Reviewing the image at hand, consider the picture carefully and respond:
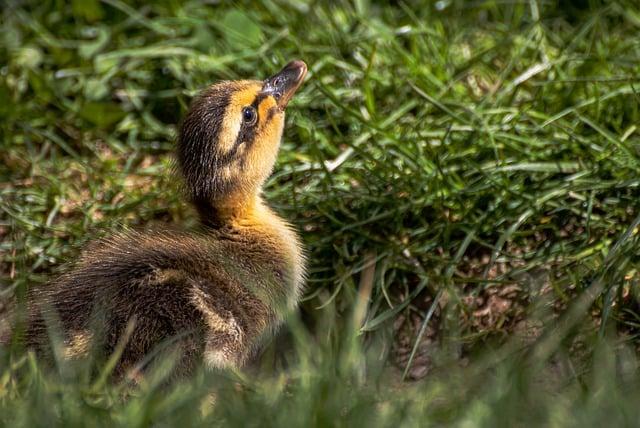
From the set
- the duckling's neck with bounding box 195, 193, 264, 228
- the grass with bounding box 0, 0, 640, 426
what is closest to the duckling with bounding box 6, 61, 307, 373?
the duckling's neck with bounding box 195, 193, 264, 228

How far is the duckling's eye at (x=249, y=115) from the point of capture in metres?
3.63

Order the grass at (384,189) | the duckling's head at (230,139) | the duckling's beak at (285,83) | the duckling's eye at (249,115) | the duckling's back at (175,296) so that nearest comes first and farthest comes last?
the grass at (384,189), the duckling's back at (175,296), the duckling's head at (230,139), the duckling's eye at (249,115), the duckling's beak at (285,83)

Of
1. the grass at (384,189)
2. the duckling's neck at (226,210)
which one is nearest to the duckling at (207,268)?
the duckling's neck at (226,210)

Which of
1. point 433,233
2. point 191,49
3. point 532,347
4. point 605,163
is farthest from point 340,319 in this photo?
point 191,49

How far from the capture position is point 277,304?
346 cm

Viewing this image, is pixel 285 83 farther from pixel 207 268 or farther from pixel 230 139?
pixel 207 268

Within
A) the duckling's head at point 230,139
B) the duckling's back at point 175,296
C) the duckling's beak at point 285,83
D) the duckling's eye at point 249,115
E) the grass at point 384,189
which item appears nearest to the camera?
the grass at point 384,189

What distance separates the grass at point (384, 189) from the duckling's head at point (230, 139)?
0.42 meters

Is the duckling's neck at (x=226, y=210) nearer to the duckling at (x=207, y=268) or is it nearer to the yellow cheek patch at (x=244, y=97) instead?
the duckling at (x=207, y=268)

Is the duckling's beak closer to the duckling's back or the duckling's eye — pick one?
the duckling's eye

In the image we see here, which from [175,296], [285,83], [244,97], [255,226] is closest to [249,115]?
[244,97]

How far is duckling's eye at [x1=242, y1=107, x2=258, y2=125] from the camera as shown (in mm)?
3635

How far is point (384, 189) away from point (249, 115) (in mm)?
755

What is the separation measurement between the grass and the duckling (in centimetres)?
20
